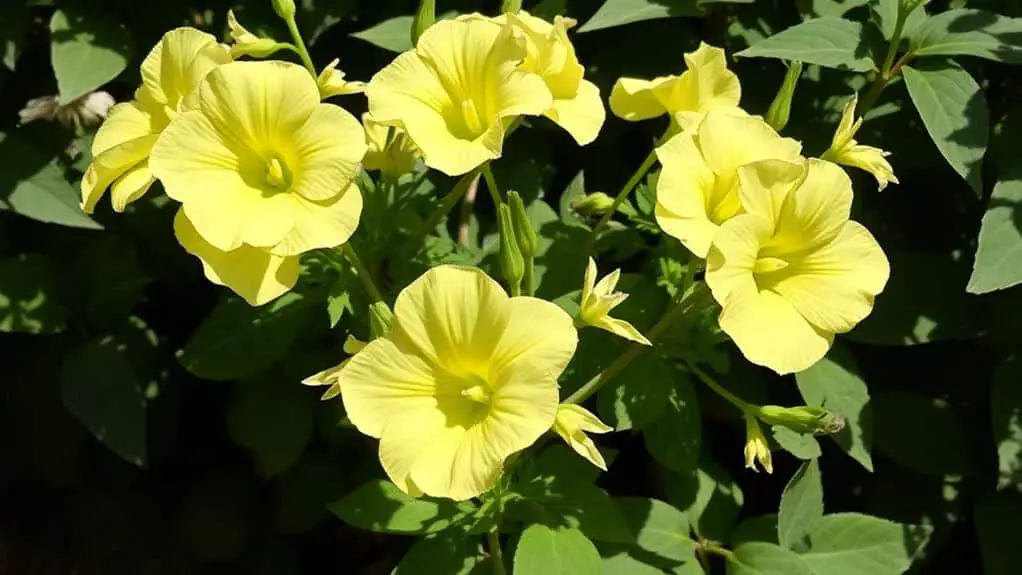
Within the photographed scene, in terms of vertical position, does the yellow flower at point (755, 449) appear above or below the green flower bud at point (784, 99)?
below

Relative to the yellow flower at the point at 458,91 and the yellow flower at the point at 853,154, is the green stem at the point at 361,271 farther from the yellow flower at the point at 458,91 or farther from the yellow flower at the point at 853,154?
the yellow flower at the point at 853,154

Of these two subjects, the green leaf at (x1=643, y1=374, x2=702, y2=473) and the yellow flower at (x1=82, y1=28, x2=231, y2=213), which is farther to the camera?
the green leaf at (x1=643, y1=374, x2=702, y2=473)

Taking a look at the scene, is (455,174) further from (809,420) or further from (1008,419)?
(1008,419)

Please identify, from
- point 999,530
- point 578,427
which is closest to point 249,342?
point 578,427

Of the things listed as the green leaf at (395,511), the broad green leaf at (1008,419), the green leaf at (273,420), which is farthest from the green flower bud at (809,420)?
the green leaf at (273,420)

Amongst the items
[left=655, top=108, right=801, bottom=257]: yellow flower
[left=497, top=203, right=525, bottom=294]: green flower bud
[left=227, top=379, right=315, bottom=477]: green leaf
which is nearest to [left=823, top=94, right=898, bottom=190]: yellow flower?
[left=655, top=108, right=801, bottom=257]: yellow flower

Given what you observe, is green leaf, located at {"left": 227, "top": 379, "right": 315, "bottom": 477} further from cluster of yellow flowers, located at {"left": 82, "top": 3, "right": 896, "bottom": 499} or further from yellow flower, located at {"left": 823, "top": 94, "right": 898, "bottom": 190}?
yellow flower, located at {"left": 823, "top": 94, "right": 898, "bottom": 190}
